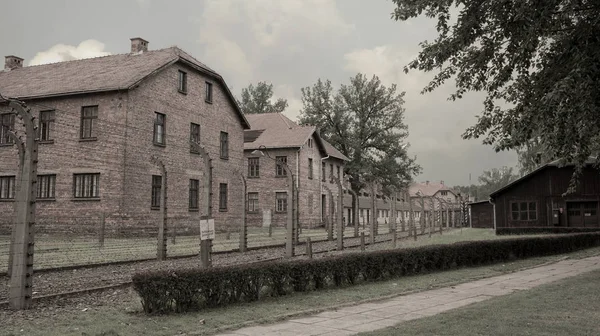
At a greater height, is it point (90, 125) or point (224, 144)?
point (224, 144)

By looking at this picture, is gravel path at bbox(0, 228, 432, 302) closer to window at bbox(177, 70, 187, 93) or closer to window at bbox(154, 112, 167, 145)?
→ window at bbox(154, 112, 167, 145)

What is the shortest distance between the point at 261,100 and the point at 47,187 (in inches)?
1986

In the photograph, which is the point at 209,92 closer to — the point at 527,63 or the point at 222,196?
the point at 222,196

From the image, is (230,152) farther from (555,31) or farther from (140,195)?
(555,31)

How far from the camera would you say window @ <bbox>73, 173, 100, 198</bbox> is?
26359mm

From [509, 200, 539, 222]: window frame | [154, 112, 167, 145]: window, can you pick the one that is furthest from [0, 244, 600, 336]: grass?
[509, 200, 539, 222]: window frame

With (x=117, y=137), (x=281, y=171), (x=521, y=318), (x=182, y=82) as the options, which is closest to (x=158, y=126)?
(x=182, y=82)

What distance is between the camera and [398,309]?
9.22 m

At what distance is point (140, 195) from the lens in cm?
2673

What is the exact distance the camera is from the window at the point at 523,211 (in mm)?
37469

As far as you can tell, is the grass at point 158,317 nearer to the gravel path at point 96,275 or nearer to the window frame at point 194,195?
the gravel path at point 96,275

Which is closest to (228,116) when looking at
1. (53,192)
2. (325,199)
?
(53,192)

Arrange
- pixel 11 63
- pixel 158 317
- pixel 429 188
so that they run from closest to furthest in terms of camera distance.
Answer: pixel 158 317
pixel 11 63
pixel 429 188

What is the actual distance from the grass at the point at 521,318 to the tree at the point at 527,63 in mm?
4557
